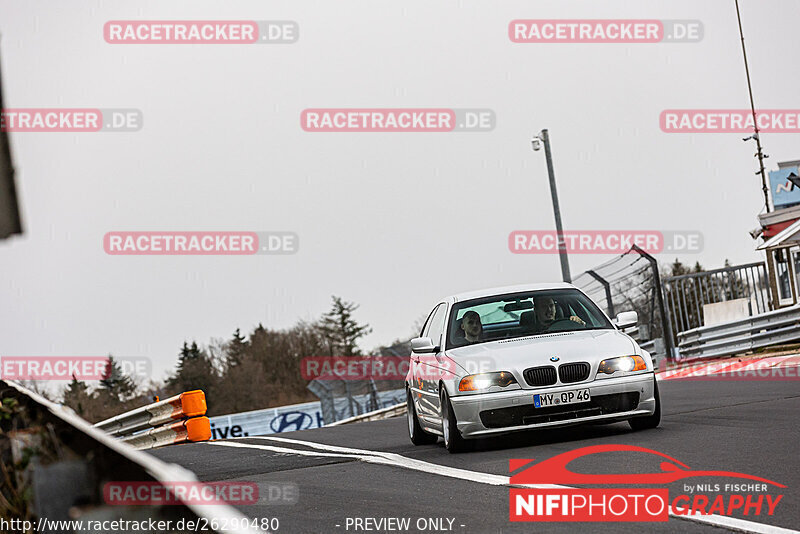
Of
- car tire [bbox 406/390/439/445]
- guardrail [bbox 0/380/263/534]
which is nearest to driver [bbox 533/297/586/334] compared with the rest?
car tire [bbox 406/390/439/445]

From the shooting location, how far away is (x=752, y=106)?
126 ft

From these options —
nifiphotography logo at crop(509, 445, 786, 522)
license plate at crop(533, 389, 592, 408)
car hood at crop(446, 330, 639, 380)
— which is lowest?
nifiphotography logo at crop(509, 445, 786, 522)

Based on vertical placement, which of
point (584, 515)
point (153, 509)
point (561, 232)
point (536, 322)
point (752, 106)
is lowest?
point (584, 515)

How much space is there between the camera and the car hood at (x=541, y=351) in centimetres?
995

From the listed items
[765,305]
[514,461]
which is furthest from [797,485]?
[765,305]

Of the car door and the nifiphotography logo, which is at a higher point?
the car door

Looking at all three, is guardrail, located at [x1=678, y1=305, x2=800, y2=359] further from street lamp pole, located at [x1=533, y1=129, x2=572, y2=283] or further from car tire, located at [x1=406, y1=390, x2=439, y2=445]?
car tire, located at [x1=406, y1=390, x2=439, y2=445]

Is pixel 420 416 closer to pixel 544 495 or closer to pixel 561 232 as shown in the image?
pixel 544 495

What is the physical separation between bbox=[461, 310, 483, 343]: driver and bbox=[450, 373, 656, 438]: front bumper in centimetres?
117

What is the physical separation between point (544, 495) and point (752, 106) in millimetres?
34314

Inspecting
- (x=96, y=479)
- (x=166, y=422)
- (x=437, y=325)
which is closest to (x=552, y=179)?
(x=166, y=422)

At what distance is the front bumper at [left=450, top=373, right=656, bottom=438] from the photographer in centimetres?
985

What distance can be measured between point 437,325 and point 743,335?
13.0 m

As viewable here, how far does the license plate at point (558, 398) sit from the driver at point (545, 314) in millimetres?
1238
